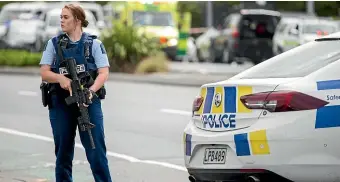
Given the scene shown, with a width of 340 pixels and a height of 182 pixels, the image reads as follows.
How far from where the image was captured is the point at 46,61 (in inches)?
331

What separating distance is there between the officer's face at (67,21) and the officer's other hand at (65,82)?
392 millimetres

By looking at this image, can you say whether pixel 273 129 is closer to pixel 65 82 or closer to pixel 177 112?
pixel 65 82

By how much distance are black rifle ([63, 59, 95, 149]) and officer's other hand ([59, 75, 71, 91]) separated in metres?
0.03

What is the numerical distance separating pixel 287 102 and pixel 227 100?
55 cm

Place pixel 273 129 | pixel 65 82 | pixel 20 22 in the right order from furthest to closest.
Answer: pixel 20 22
pixel 65 82
pixel 273 129

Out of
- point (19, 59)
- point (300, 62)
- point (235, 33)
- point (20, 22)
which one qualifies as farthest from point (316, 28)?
point (300, 62)

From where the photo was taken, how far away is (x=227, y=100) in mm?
7988

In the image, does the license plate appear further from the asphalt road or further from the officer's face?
the asphalt road

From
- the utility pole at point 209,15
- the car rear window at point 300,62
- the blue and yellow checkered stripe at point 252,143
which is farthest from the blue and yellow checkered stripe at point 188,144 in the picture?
the utility pole at point 209,15

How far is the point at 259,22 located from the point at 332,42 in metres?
26.3

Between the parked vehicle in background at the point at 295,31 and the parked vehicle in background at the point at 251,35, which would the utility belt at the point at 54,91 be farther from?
the parked vehicle in background at the point at 251,35

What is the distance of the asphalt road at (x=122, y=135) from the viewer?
1108 cm

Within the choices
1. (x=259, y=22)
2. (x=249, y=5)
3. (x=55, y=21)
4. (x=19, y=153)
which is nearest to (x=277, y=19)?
(x=259, y=22)

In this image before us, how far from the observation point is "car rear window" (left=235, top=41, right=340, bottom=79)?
8086 millimetres
